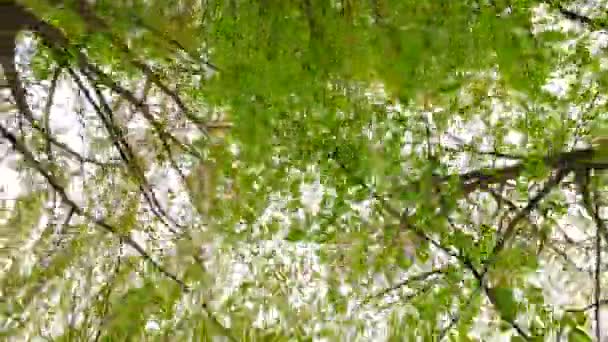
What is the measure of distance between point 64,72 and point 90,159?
4.7 inches

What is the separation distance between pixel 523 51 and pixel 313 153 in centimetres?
29

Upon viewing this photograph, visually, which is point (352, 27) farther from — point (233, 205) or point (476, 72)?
point (233, 205)

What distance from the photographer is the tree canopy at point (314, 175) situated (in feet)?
2.60

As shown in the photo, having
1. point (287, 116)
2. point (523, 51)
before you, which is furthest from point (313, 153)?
point (523, 51)

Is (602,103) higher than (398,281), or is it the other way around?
(602,103)

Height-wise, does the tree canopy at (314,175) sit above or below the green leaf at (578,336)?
above

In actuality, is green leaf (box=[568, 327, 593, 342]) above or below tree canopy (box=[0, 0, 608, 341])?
below

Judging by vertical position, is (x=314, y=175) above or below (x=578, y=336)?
above

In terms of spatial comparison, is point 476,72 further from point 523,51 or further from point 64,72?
point 64,72

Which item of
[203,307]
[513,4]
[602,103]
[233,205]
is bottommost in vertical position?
[203,307]

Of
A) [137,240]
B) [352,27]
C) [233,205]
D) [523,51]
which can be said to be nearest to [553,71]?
[523,51]

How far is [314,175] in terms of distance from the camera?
2.69 feet

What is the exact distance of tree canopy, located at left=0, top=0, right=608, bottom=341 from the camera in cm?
79

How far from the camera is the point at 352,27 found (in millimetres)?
815
